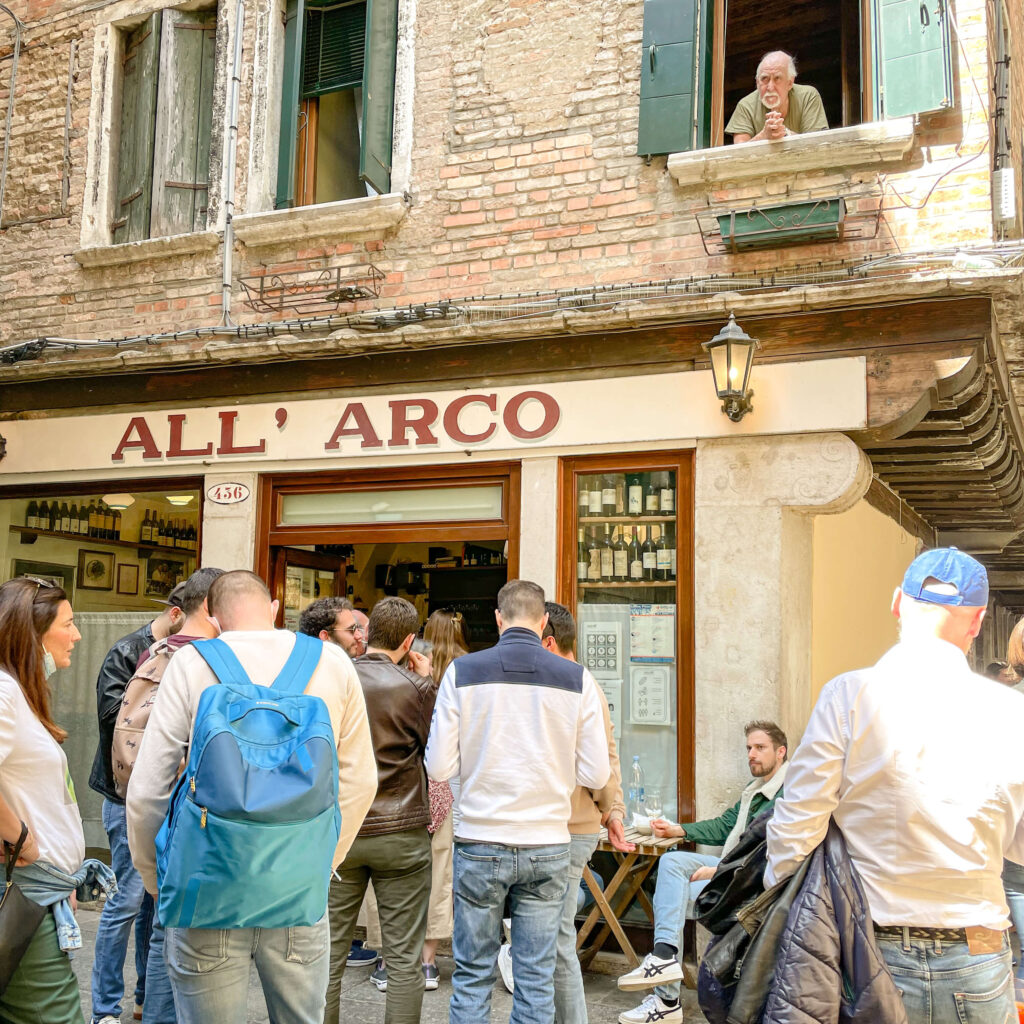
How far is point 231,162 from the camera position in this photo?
8.27 metres

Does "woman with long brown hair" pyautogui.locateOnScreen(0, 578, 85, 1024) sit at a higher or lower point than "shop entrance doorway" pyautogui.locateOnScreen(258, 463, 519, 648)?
lower

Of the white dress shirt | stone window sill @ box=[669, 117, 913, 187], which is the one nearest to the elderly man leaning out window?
stone window sill @ box=[669, 117, 913, 187]

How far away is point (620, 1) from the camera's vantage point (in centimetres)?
725

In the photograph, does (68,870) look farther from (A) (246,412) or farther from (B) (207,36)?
(B) (207,36)

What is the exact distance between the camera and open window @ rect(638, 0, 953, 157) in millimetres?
6320

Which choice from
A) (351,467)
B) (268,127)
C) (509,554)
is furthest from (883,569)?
(268,127)

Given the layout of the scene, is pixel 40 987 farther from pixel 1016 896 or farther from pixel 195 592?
pixel 1016 896

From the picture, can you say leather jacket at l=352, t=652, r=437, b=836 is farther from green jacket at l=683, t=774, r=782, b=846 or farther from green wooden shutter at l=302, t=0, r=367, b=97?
green wooden shutter at l=302, t=0, r=367, b=97

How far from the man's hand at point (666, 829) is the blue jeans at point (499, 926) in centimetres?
164

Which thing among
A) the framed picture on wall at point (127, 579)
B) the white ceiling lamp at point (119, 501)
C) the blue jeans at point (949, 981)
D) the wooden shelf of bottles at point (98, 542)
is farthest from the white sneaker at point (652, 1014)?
the white ceiling lamp at point (119, 501)

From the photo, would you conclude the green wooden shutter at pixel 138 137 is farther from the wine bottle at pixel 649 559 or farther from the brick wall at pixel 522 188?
the wine bottle at pixel 649 559

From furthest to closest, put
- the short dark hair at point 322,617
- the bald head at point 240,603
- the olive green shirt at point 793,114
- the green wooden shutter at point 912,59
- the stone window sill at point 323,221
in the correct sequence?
1. the stone window sill at point 323,221
2. the olive green shirt at point 793,114
3. the green wooden shutter at point 912,59
4. the short dark hair at point 322,617
5. the bald head at point 240,603

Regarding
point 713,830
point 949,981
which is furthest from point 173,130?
point 949,981

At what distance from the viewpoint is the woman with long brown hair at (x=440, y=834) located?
6.11 m
